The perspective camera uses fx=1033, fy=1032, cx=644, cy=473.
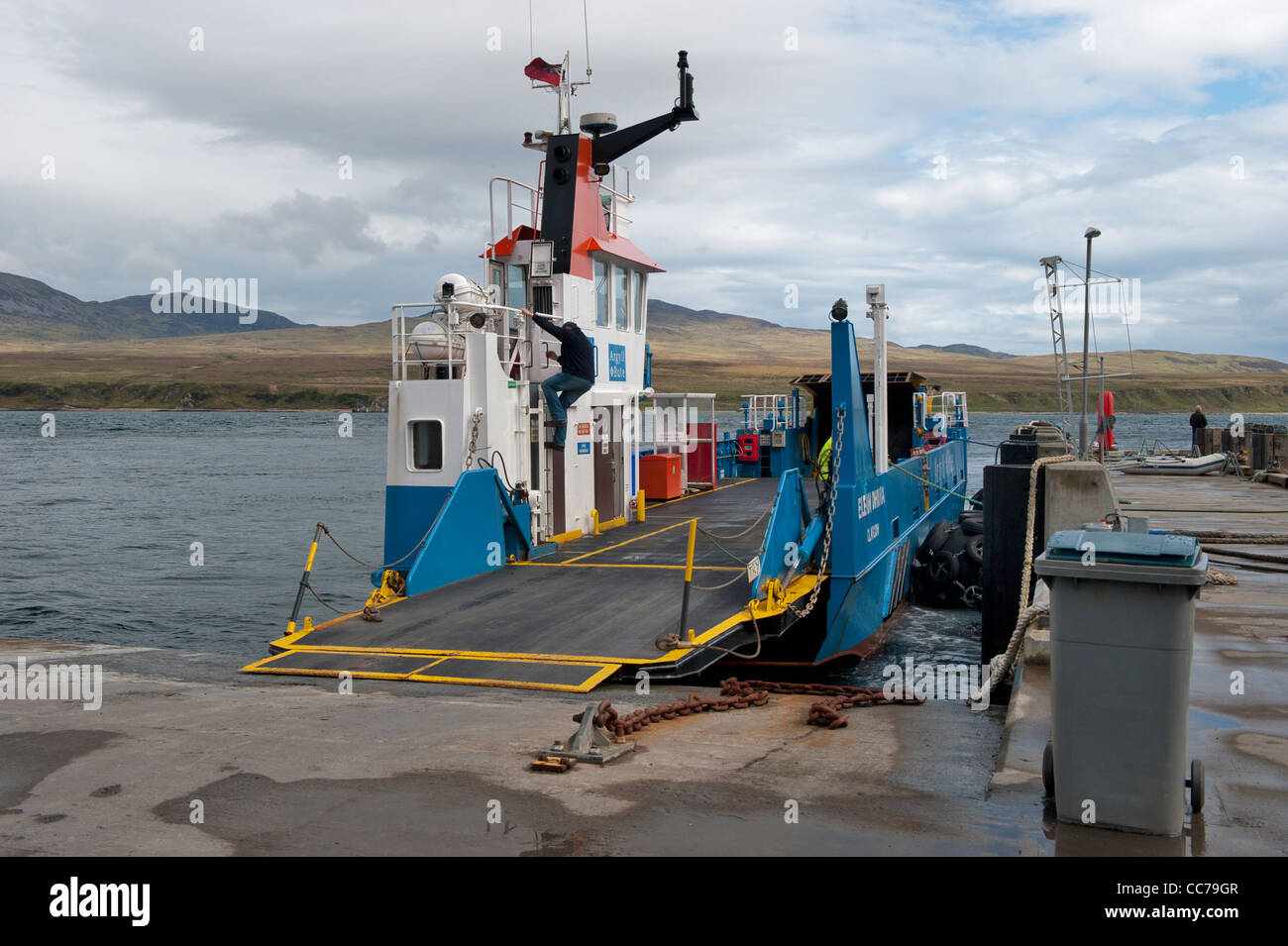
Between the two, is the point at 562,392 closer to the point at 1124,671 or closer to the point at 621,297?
the point at 621,297

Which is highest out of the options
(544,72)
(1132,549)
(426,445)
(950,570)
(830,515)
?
(544,72)

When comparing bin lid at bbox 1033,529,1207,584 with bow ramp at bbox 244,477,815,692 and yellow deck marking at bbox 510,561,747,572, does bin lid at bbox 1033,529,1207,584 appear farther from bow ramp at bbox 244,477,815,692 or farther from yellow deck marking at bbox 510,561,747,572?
yellow deck marking at bbox 510,561,747,572

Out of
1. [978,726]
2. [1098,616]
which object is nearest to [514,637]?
[978,726]

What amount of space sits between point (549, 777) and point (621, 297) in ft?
34.5

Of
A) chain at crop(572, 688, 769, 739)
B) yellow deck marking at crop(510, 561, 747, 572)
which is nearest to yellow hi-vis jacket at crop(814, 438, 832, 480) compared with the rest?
yellow deck marking at crop(510, 561, 747, 572)

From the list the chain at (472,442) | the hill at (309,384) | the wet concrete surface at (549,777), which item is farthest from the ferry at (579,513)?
the hill at (309,384)

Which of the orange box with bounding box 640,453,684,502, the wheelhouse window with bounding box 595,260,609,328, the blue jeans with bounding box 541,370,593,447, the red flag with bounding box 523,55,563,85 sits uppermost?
the red flag with bounding box 523,55,563,85

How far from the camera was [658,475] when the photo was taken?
17.7 meters

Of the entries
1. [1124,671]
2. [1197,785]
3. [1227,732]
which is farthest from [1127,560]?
[1227,732]

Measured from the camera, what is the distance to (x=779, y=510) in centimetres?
973

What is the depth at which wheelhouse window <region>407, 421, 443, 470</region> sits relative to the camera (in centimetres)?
1159

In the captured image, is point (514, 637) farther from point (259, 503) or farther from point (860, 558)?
point (259, 503)

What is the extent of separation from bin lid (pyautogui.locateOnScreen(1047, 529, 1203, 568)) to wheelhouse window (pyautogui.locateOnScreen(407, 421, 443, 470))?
26.8 feet

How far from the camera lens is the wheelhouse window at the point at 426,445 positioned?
11.6 metres
